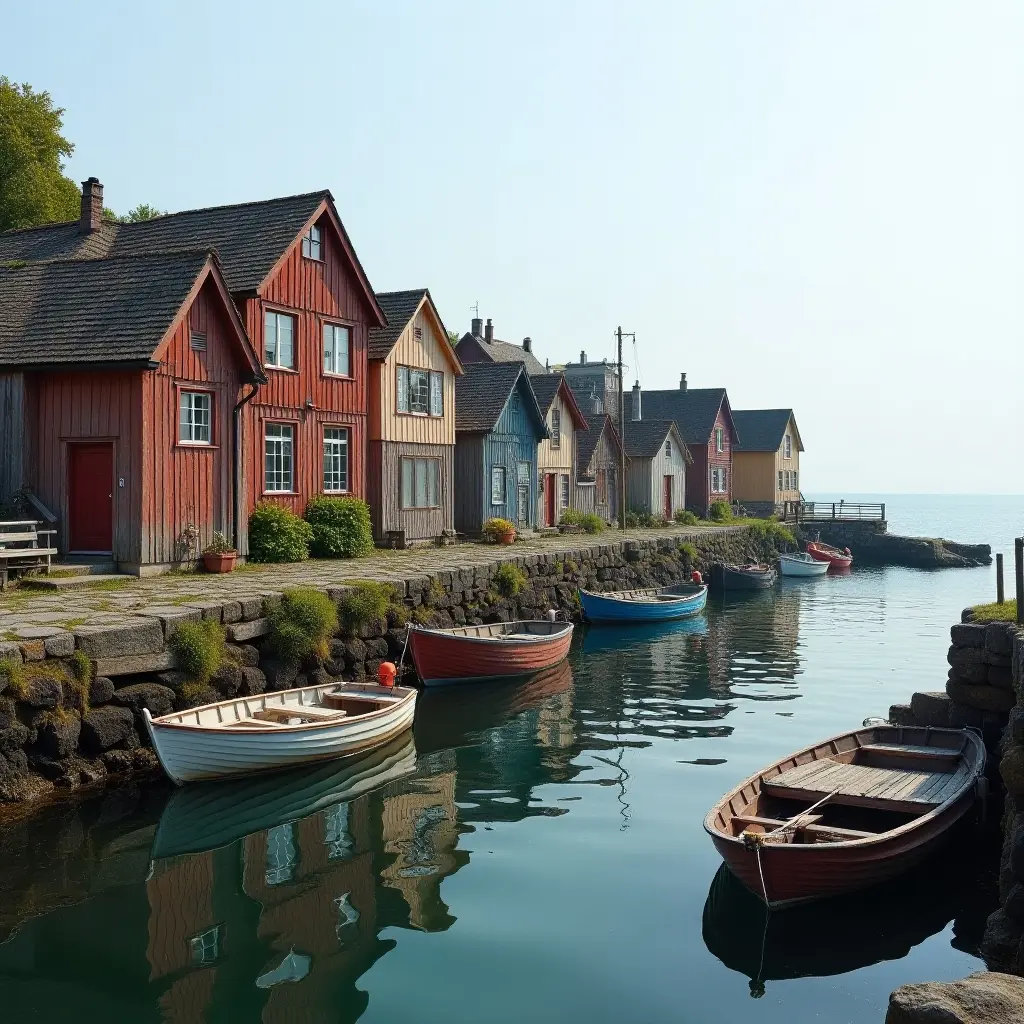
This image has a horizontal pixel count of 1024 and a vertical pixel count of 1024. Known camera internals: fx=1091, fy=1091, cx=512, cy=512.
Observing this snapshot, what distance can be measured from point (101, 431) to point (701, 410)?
48.1 meters

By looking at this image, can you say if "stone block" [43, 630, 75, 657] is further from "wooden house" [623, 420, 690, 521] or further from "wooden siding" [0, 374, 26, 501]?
"wooden house" [623, 420, 690, 521]

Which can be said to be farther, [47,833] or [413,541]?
[413,541]

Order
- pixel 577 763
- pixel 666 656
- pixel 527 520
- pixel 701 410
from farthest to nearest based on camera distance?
pixel 701 410, pixel 527 520, pixel 666 656, pixel 577 763

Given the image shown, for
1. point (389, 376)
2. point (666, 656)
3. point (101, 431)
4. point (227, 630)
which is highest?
point (389, 376)

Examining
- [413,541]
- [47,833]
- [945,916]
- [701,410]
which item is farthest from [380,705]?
[701,410]

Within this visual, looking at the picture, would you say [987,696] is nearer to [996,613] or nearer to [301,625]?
[996,613]

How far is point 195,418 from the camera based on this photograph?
22.9 metres

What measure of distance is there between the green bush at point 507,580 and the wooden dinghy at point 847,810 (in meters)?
13.5

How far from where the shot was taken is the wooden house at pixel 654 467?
54.4 metres

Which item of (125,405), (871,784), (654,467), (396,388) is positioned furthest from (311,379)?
(654,467)

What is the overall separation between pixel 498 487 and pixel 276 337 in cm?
1290

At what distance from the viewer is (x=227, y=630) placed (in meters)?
16.5

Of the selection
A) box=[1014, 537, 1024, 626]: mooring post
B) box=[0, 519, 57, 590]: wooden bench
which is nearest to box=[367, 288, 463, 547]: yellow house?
box=[0, 519, 57, 590]: wooden bench

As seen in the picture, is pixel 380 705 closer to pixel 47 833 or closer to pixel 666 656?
pixel 47 833
